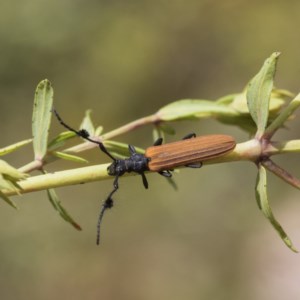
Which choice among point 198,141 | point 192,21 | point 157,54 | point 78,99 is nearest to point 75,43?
point 78,99

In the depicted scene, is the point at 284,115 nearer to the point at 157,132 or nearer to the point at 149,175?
the point at 157,132

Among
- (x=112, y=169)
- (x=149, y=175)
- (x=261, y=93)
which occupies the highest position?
(x=261, y=93)

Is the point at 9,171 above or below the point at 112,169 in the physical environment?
above

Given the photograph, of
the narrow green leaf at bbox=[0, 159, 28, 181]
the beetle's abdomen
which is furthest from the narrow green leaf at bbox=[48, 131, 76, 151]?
the narrow green leaf at bbox=[0, 159, 28, 181]

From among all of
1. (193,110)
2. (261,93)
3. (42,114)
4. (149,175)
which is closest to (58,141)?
(42,114)

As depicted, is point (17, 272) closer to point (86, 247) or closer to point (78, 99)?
point (86, 247)

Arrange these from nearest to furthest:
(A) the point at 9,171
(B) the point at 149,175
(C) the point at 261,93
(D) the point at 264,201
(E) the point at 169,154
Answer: (A) the point at 9,171
(D) the point at 264,201
(C) the point at 261,93
(E) the point at 169,154
(B) the point at 149,175
